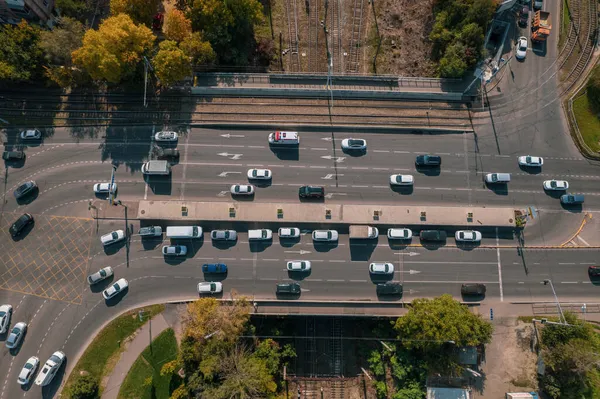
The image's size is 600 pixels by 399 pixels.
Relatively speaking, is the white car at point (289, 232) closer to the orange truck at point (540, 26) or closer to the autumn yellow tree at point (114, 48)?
the autumn yellow tree at point (114, 48)

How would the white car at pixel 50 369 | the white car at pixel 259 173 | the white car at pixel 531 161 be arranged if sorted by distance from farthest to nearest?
the white car at pixel 531 161 → the white car at pixel 259 173 → the white car at pixel 50 369

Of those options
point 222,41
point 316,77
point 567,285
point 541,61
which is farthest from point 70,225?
point 541,61

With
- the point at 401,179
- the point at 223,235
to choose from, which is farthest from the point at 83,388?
the point at 401,179

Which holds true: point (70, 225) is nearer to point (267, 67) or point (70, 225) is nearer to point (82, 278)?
point (82, 278)

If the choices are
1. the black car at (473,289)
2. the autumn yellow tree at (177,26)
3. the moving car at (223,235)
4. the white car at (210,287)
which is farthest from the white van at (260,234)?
the autumn yellow tree at (177,26)

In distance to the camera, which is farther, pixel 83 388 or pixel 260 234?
pixel 260 234

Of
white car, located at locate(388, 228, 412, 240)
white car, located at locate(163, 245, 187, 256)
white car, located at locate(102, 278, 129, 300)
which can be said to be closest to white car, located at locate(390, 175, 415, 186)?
white car, located at locate(388, 228, 412, 240)

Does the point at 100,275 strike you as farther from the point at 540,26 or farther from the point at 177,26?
the point at 540,26
